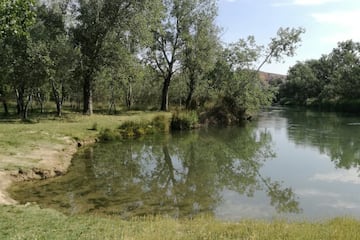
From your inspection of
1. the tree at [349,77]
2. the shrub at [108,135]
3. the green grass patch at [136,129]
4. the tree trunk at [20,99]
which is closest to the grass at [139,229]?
the shrub at [108,135]

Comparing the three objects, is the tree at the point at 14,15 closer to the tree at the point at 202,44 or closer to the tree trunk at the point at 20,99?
the tree trunk at the point at 20,99

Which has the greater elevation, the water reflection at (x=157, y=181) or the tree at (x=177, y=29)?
the tree at (x=177, y=29)

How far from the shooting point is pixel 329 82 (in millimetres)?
89625

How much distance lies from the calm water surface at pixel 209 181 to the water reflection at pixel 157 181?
0.03 meters

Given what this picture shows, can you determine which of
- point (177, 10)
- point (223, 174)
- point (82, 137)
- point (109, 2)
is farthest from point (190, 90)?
point (223, 174)

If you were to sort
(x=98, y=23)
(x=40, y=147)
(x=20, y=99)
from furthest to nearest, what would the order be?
(x=20, y=99) → (x=98, y=23) → (x=40, y=147)

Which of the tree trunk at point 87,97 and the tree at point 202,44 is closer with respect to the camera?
the tree trunk at point 87,97

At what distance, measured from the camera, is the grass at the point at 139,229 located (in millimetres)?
7500

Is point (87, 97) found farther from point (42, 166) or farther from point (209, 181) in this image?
point (209, 181)

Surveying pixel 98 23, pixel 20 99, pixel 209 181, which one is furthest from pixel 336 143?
pixel 20 99

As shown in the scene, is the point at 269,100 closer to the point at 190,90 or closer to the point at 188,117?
the point at 190,90

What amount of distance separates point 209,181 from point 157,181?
2.18 metres

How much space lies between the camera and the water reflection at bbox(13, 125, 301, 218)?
12.4 m

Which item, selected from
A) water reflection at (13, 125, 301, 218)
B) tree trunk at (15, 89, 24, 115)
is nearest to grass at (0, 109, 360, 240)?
water reflection at (13, 125, 301, 218)
